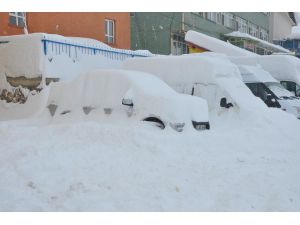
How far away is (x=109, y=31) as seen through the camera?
777 inches

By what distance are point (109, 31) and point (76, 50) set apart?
21.2ft

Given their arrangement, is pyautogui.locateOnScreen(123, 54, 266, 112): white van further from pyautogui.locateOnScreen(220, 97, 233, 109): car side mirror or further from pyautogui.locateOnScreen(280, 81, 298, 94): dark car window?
pyautogui.locateOnScreen(280, 81, 298, 94): dark car window

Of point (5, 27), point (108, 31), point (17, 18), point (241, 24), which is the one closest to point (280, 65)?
Result: point (108, 31)

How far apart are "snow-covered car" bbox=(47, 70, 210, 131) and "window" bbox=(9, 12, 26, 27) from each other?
599 cm

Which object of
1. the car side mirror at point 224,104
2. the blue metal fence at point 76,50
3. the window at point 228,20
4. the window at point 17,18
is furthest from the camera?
the window at point 228,20

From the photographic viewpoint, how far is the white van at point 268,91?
12.5m

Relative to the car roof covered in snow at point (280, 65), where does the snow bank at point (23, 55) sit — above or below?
above

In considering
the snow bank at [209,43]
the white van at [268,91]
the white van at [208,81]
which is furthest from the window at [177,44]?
the white van at [208,81]

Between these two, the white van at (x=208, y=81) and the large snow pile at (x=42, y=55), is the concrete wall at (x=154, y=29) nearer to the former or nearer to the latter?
the large snow pile at (x=42, y=55)

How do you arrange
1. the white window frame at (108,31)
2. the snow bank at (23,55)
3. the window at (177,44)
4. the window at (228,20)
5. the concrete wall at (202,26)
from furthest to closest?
the window at (228,20) < the concrete wall at (202,26) < the window at (177,44) < the white window frame at (108,31) < the snow bank at (23,55)

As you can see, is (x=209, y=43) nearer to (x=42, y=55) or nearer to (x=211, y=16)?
(x=211, y=16)

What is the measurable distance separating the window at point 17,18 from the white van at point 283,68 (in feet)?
28.9

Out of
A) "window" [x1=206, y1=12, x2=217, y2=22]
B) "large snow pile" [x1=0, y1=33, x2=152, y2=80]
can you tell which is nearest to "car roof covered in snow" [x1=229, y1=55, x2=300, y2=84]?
"large snow pile" [x1=0, y1=33, x2=152, y2=80]

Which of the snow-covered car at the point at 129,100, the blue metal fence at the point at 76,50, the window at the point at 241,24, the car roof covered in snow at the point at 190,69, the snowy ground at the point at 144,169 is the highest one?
the window at the point at 241,24
